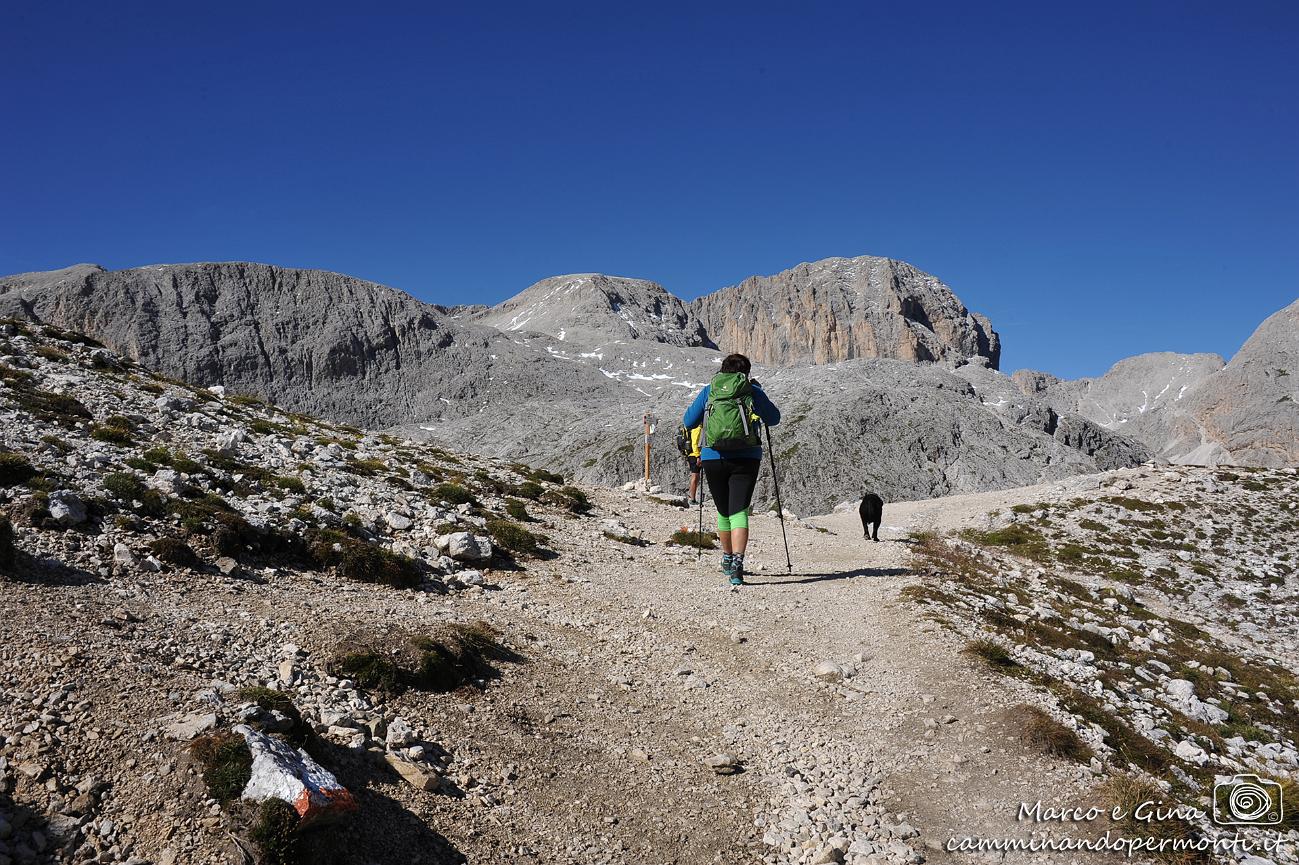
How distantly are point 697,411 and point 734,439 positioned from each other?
1824mm

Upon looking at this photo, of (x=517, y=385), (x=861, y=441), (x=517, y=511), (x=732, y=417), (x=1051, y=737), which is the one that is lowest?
(x=1051, y=737)

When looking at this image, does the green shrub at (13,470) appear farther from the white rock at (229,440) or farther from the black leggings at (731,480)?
the black leggings at (731,480)

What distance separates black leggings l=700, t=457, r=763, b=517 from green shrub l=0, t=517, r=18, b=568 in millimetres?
9441

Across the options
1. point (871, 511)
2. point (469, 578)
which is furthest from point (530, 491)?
point (871, 511)

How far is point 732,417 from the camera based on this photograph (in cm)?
1211

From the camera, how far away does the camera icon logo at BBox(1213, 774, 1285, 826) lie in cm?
660

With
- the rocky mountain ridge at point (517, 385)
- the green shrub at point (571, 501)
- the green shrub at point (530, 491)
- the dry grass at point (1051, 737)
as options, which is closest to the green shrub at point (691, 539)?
the green shrub at point (571, 501)

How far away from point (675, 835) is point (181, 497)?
10.2 metres

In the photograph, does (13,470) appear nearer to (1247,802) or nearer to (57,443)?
(57,443)

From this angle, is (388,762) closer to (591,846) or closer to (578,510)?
(591,846)

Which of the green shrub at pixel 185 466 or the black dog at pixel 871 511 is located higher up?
the green shrub at pixel 185 466

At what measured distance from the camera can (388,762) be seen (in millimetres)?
6238

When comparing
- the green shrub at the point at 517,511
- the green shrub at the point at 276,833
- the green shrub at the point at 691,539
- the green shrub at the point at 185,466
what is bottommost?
the green shrub at the point at 276,833

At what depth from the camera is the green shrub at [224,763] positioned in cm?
489
